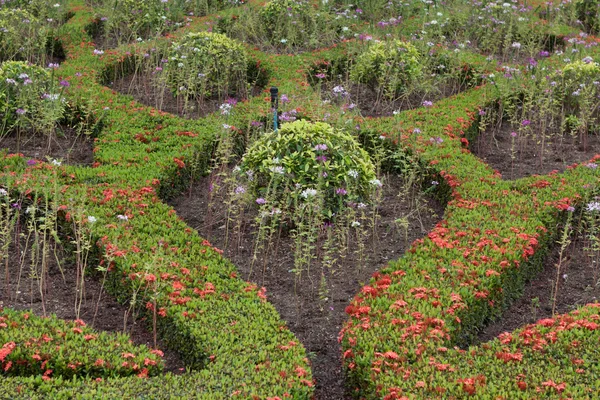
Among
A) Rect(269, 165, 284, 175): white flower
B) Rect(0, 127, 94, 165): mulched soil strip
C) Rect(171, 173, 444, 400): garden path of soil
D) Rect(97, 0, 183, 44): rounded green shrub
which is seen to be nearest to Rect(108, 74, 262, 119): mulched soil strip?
Rect(0, 127, 94, 165): mulched soil strip

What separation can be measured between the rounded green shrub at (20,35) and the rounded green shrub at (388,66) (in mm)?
4367

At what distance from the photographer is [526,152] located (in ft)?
30.2

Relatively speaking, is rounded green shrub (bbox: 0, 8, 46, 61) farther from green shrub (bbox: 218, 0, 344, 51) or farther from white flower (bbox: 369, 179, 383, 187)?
white flower (bbox: 369, 179, 383, 187)

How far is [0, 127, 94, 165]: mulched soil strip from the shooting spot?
853 centimetres

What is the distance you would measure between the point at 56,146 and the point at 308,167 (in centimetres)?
333

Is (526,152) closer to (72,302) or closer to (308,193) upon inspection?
(308,193)

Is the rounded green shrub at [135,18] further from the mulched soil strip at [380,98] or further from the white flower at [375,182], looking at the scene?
the white flower at [375,182]

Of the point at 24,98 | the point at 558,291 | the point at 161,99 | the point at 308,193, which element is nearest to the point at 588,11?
the point at 161,99

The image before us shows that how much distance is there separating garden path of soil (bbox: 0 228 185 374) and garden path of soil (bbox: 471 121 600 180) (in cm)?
447

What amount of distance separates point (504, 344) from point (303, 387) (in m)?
1.44

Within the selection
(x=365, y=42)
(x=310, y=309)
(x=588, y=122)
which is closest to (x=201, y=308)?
(x=310, y=309)

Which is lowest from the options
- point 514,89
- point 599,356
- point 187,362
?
point 187,362

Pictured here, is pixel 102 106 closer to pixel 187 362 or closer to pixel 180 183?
pixel 180 183

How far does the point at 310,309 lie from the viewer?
6215 millimetres
